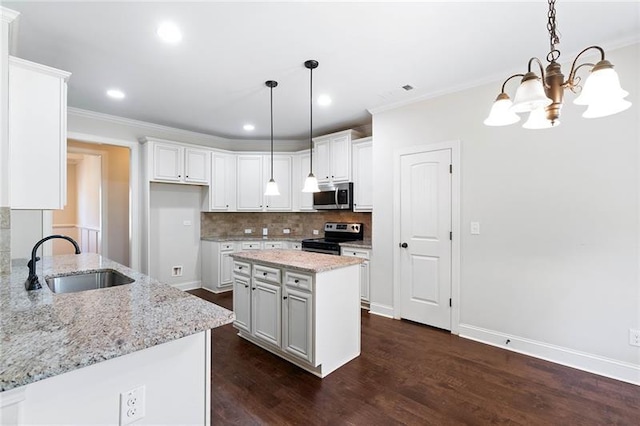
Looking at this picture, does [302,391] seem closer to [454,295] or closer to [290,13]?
[454,295]

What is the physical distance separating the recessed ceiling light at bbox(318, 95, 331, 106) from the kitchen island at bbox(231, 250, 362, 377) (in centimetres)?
189

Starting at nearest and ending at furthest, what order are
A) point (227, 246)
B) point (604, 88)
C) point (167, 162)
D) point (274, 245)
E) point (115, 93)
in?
point (604, 88), point (115, 93), point (167, 162), point (227, 246), point (274, 245)

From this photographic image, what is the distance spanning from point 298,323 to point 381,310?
1.73 metres

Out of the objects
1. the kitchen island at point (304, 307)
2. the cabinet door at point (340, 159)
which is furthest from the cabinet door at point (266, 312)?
the cabinet door at point (340, 159)

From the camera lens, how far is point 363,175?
443cm

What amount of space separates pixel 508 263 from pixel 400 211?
127cm

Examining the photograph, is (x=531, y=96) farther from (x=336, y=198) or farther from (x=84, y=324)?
(x=336, y=198)

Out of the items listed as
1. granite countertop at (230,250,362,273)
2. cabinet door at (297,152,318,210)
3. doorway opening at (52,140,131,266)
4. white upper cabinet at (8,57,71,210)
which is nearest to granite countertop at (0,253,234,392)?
white upper cabinet at (8,57,71,210)

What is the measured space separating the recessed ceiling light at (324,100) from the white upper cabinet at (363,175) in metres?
0.88

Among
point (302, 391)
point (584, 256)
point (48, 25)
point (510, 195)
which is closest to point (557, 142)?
point (510, 195)

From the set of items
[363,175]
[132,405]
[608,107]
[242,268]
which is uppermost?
[363,175]

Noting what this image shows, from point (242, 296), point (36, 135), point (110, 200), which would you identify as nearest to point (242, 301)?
point (242, 296)

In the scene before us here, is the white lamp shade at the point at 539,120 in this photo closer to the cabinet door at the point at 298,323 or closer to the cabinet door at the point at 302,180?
the cabinet door at the point at 298,323

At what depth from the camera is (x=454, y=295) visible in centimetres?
330
